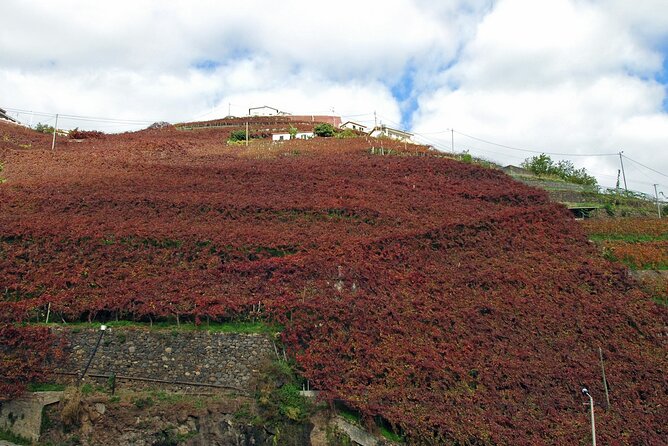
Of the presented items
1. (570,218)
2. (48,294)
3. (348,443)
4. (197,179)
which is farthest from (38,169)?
(570,218)

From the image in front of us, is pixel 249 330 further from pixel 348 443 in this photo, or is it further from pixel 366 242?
pixel 366 242

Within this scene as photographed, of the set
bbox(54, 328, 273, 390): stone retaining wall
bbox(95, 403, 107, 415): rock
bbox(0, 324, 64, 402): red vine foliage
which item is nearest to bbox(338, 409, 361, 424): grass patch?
bbox(54, 328, 273, 390): stone retaining wall

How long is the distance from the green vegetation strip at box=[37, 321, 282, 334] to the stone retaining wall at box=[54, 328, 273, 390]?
0.21 m

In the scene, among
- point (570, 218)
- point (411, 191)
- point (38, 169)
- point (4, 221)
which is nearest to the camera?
point (4, 221)

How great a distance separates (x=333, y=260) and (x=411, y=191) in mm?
10378

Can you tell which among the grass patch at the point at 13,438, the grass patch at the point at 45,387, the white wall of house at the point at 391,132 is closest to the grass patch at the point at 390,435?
the grass patch at the point at 45,387

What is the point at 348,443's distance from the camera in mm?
17203

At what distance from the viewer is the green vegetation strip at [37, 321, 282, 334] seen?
19.6 metres

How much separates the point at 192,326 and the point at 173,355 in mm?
1212

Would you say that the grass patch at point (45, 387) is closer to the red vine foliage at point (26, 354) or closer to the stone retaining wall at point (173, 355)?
the red vine foliage at point (26, 354)

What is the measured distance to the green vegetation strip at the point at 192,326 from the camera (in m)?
19.6

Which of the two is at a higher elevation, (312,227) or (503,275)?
(312,227)

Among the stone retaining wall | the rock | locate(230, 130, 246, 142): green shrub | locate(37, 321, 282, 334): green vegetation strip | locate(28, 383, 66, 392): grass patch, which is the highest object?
locate(230, 130, 246, 142): green shrub

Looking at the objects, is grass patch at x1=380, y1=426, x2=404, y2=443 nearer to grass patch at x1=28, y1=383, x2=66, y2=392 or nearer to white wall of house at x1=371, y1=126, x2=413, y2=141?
grass patch at x1=28, y1=383, x2=66, y2=392
